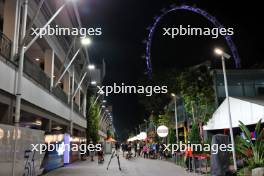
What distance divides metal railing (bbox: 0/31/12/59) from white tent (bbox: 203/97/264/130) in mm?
12520

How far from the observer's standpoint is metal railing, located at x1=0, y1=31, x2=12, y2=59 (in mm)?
16828

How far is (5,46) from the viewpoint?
17.3m

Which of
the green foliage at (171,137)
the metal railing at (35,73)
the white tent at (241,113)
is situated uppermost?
the metal railing at (35,73)

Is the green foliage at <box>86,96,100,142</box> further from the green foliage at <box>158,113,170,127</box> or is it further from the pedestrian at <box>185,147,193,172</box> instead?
the pedestrian at <box>185,147,193,172</box>

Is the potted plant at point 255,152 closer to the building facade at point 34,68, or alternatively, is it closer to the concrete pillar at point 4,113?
the building facade at point 34,68

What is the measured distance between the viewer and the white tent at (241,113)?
17.0 m

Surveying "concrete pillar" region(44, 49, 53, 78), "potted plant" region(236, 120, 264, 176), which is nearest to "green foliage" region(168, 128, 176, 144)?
"concrete pillar" region(44, 49, 53, 78)

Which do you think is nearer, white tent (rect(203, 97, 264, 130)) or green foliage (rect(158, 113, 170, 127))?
white tent (rect(203, 97, 264, 130))

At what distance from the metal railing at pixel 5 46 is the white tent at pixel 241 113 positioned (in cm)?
→ 1252

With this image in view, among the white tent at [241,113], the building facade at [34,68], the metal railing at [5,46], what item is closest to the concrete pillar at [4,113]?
the building facade at [34,68]

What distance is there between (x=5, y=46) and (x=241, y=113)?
13.0 metres

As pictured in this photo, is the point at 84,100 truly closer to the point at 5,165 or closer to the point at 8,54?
the point at 8,54

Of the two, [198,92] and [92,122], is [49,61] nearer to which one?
[198,92]

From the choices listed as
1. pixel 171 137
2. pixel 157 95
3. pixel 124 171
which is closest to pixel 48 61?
pixel 124 171
